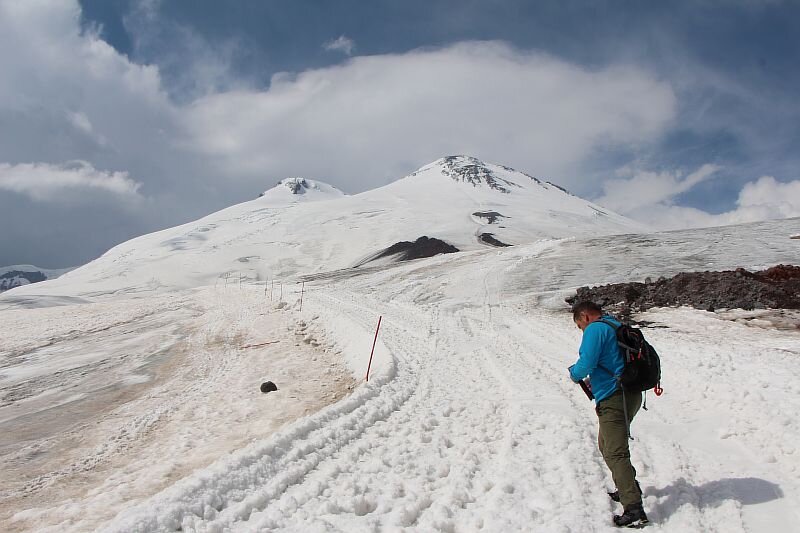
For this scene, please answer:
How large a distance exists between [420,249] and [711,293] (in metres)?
62.1

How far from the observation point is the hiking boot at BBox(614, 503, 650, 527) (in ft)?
15.4

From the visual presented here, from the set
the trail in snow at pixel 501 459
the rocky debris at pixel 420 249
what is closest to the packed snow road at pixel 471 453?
the trail in snow at pixel 501 459

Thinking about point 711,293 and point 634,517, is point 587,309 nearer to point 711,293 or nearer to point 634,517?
point 634,517

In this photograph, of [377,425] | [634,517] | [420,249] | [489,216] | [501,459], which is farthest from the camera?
[489,216]

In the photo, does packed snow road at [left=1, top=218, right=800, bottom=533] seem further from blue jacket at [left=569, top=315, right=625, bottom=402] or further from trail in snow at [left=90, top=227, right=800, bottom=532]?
blue jacket at [left=569, top=315, right=625, bottom=402]

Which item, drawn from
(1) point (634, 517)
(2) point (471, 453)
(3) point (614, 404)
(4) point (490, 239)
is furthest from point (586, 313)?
(4) point (490, 239)

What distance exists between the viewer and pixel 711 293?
2144 cm

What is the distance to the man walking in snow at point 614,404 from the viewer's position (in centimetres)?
474

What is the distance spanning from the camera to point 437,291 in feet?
114

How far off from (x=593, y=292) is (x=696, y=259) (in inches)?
637

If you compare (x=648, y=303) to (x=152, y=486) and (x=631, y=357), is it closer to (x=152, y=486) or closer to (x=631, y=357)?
(x=631, y=357)

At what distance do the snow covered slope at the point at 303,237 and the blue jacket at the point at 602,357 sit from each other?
218 feet

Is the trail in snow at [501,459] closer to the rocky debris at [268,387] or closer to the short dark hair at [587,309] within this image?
the short dark hair at [587,309]

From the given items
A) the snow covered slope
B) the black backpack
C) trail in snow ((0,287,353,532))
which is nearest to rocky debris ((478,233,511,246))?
the snow covered slope
